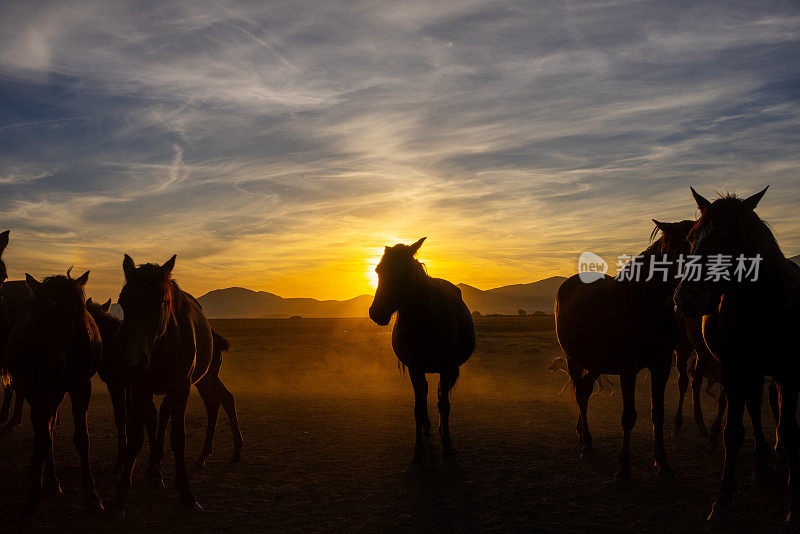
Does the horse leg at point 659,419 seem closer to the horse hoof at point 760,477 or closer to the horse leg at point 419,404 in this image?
the horse hoof at point 760,477

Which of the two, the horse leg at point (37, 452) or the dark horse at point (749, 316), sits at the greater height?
the dark horse at point (749, 316)

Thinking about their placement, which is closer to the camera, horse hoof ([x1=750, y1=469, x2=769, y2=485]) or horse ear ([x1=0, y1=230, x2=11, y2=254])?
horse ear ([x1=0, y1=230, x2=11, y2=254])

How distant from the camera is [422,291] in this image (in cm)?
767

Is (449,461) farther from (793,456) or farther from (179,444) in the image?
(793,456)

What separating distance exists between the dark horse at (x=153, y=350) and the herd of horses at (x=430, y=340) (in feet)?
0.04

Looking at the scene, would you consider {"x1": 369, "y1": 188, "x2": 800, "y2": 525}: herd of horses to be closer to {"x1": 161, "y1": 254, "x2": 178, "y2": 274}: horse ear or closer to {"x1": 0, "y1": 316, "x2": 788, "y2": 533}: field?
{"x1": 0, "y1": 316, "x2": 788, "y2": 533}: field

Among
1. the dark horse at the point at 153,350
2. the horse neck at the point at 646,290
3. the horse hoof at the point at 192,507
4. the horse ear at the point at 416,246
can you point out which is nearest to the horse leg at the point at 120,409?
the dark horse at the point at 153,350

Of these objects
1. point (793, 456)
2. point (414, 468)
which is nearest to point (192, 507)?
point (414, 468)

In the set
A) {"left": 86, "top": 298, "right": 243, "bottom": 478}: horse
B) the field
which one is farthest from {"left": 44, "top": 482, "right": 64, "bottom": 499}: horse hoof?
{"left": 86, "top": 298, "right": 243, "bottom": 478}: horse

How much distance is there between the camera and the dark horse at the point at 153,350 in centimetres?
536

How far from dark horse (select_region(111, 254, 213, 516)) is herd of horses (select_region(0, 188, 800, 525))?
13 mm

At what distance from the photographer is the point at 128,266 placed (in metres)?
5.42

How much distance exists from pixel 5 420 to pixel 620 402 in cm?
1314

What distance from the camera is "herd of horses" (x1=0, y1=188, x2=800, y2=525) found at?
518 cm
